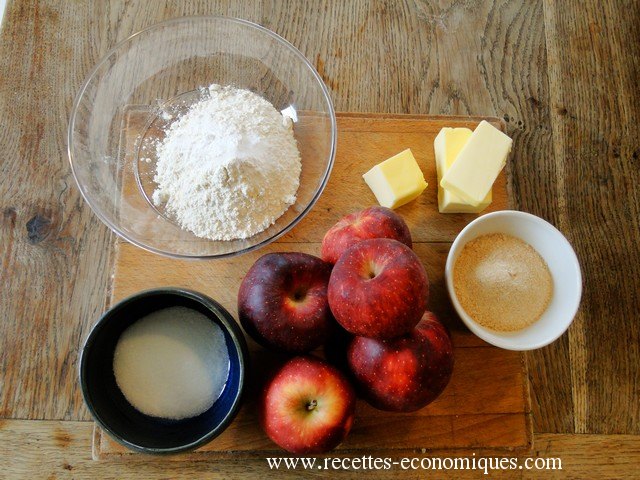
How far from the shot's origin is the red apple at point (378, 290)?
647mm

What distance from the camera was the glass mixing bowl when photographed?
0.84m

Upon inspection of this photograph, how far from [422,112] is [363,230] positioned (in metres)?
0.35

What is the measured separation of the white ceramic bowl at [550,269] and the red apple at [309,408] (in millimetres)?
210

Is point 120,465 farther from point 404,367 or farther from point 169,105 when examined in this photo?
point 169,105

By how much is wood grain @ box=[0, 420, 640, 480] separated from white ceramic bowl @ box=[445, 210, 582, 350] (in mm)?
209

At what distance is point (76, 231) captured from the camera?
92cm

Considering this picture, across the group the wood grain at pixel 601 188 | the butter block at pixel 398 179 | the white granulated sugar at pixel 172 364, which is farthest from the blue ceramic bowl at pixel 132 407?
the wood grain at pixel 601 188

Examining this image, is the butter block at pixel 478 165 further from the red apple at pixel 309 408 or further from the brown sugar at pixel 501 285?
the red apple at pixel 309 408

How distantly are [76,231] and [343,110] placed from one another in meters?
0.52

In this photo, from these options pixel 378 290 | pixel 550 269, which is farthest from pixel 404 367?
pixel 550 269

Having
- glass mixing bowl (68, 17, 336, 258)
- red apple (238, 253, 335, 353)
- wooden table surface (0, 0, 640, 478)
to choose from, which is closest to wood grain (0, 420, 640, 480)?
wooden table surface (0, 0, 640, 478)

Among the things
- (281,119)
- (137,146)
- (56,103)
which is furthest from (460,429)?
(56,103)

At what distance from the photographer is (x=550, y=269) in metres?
0.82

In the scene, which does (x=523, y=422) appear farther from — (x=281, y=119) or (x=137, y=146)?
(x=137, y=146)
